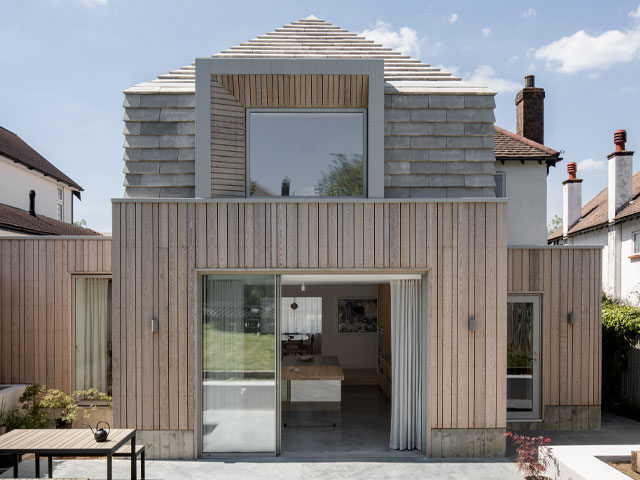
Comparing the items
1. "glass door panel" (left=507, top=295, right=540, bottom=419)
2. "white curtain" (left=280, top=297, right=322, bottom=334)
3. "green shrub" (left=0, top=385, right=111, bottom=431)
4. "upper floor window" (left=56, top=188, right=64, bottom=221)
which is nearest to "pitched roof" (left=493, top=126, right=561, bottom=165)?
"glass door panel" (left=507, top=295, right=540, bottom=419)

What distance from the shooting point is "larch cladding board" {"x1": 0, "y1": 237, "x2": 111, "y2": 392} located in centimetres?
749

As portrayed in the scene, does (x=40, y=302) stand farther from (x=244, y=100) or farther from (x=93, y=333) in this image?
(x=244, y=100)

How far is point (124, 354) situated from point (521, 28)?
9007 millimetres

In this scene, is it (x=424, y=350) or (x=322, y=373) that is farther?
(x=322, y=373)

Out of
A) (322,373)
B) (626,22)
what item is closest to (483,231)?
(322,373)

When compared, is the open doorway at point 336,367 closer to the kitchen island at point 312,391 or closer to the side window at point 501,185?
the kitchen island at point 312,391

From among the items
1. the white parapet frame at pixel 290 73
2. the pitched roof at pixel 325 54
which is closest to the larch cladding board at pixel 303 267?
the white parapet frame at pixel 290 73

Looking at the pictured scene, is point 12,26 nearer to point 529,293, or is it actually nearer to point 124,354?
point 124,354

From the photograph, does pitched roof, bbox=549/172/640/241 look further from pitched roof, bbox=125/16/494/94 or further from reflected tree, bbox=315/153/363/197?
reflected tree, bbox=315/153/363/197

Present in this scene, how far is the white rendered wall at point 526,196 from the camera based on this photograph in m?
10.3

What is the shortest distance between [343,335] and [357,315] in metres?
0.70

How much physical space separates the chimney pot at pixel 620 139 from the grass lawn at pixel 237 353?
12131 millimetres

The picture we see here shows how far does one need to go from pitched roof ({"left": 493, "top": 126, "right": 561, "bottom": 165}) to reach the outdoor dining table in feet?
28.2

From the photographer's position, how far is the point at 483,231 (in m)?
6.46
